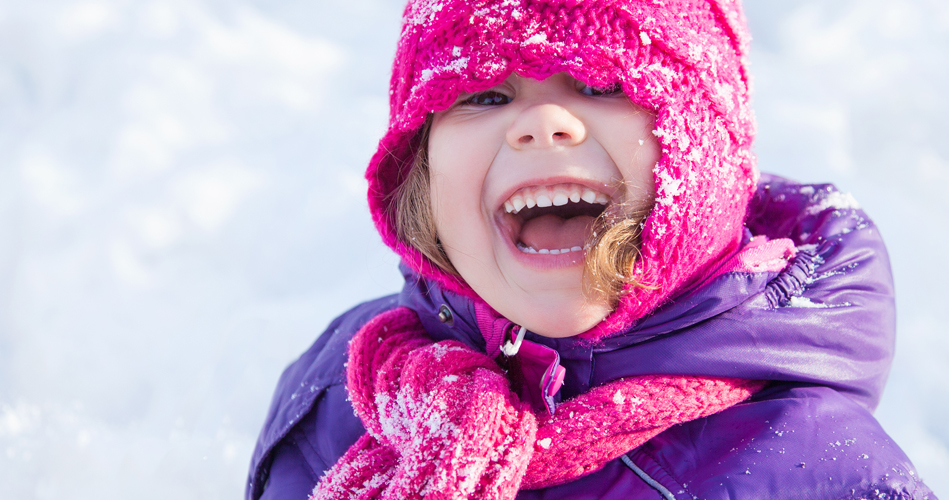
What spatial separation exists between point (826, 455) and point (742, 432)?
119mm

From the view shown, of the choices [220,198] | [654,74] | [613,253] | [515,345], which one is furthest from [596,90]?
[220,198]

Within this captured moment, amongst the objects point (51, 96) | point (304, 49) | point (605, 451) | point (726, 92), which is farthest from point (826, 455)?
point (51, 96)

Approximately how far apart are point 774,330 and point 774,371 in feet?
0.22

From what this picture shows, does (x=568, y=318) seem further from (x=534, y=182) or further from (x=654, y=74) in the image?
(x=654, y=74)

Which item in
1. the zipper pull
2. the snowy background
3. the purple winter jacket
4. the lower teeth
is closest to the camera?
the purple winter jacket

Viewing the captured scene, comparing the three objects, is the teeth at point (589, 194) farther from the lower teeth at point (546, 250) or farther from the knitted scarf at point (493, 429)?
the knitted scarf at point (493, 429)

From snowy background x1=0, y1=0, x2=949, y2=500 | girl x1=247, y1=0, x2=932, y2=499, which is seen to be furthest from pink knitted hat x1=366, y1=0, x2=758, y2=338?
snowy background x1=0, y1=0, x2=949, y2=500

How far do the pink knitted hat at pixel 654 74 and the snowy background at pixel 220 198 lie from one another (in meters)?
1.23

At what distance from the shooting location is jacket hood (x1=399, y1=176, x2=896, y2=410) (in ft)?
3.25

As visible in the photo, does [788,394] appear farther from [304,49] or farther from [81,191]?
[304,49]

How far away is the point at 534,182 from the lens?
3.15 ft

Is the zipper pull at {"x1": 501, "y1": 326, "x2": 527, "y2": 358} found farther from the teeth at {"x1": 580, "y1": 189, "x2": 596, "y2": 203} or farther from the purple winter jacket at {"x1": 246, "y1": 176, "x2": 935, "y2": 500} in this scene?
the teeth at {"x1": 580, "y1": 189, "x2": 596, "y2": 203}

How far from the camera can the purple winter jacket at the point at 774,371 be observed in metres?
0.91

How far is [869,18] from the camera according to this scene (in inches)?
102
